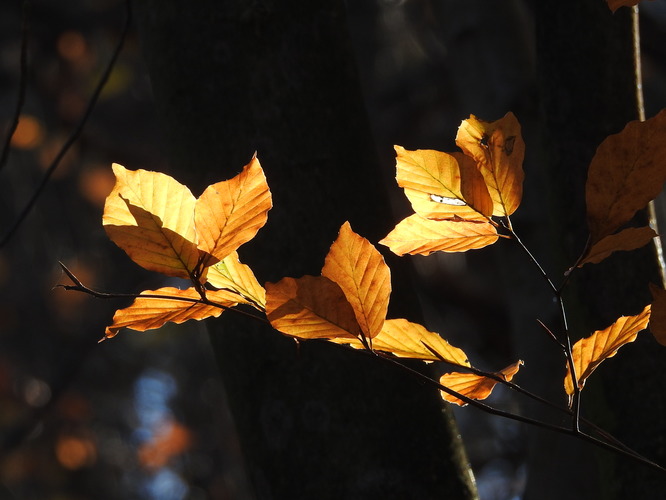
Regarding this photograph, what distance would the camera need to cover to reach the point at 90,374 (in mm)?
6230

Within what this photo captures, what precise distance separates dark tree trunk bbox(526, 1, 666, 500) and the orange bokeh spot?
509 centimetres

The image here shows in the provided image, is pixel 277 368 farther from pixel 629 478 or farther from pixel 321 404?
pixel 629 478

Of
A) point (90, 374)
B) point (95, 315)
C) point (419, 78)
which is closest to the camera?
point (419, 78)

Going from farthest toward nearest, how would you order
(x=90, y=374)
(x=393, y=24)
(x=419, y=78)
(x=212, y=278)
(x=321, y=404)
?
(x=90, y=374) < (x=393, y=24) < (x=419, y=78) < (x=321, y=404) < (x=212, y=278)

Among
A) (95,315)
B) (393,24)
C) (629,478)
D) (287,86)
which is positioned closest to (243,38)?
(287,86)

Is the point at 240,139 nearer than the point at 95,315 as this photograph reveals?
Yes

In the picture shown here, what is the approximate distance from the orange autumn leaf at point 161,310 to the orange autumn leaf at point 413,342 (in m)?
0.10

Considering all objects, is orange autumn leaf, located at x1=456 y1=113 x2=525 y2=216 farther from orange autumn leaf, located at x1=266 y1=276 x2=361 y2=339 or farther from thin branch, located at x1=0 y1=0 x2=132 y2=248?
thin branch, located at x1=0 y1=0 x2=132 y2=248

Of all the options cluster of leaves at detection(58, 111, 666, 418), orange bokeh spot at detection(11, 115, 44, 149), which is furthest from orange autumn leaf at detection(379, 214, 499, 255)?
orange bokeh spot at detection(11, 115, 44, 149)

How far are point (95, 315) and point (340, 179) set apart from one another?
4.87 meters

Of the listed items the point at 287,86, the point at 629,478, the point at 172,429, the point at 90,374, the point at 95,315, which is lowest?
the point at 172,429

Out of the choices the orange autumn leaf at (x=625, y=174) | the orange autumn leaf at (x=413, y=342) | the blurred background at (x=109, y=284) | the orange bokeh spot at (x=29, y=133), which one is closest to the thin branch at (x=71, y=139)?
the orange autumn leaf at (x=413, y=342)

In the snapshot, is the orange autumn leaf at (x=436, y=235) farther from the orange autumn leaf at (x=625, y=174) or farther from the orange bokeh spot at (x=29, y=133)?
the orange bokeh spot at (x=29, y=133)

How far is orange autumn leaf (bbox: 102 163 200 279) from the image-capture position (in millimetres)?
420
